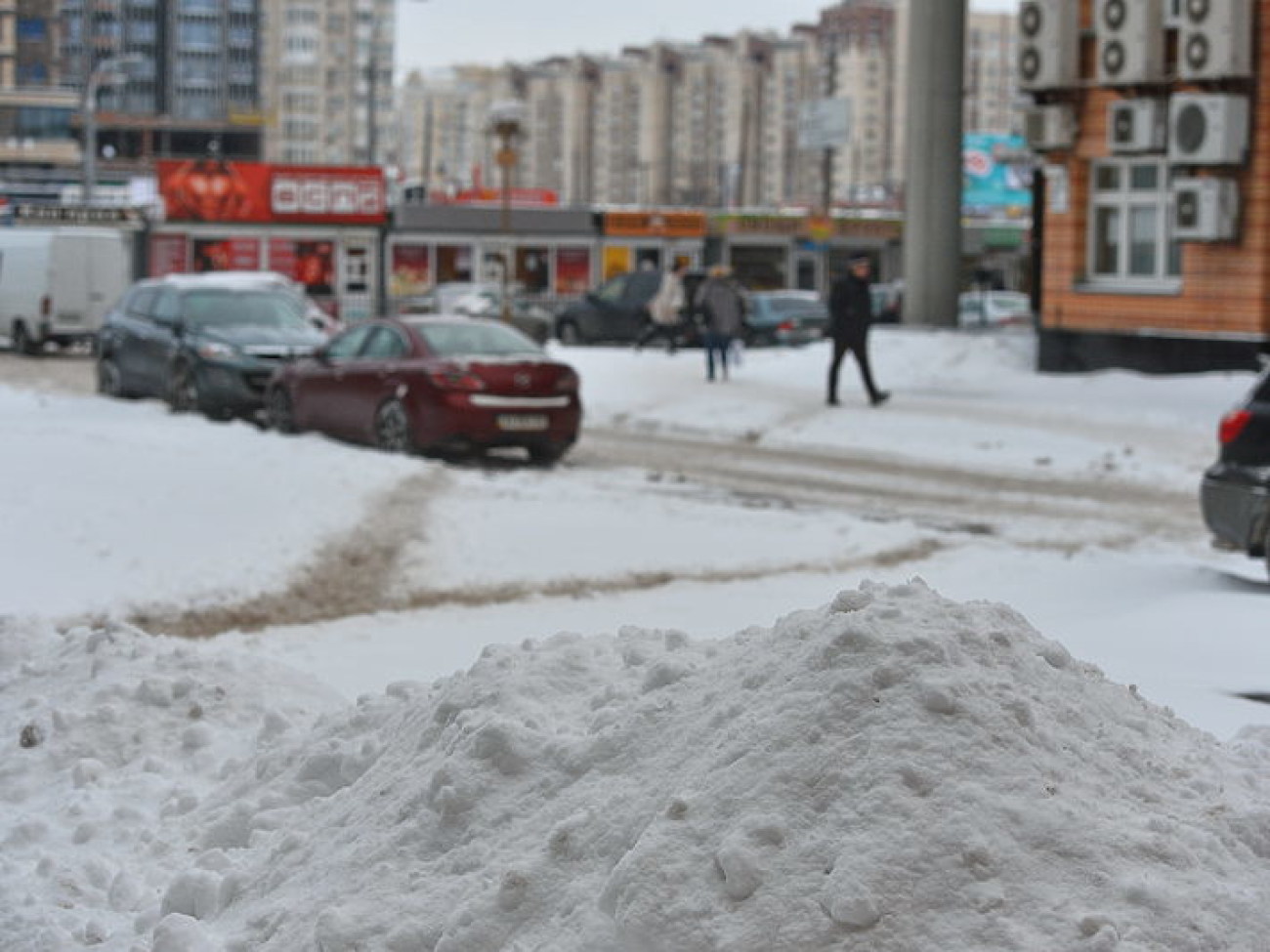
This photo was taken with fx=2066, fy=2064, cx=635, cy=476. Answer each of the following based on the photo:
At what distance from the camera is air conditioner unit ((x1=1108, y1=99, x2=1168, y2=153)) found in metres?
26.1

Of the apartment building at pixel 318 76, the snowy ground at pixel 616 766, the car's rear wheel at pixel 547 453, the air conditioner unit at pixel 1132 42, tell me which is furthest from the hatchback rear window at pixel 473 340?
the apartment building at pixel 318 76

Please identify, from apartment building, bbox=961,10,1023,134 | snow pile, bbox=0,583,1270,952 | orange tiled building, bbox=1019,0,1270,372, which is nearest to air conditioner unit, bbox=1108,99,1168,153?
orange tiled building, bbox=1019,0,1270,372

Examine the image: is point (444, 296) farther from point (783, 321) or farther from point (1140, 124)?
point (1140, 124)

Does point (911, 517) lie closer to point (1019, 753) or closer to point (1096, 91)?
point (1019, 753)

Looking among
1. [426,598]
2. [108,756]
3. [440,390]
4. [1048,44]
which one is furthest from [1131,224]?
[108,756]

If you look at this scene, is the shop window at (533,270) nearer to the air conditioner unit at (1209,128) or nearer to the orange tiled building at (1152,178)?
the orange tiled building at (1152,178)

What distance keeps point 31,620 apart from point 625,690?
3.54 m

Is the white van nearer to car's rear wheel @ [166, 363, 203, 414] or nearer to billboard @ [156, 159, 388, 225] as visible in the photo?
billboard @ [156, 159, 388, 225]

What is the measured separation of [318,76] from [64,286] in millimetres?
125422

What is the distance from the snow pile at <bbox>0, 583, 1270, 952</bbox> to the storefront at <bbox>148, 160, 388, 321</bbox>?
49521mm

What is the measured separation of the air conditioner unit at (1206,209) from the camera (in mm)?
25047

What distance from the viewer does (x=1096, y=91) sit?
90.0 ft

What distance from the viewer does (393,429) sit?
18.8m

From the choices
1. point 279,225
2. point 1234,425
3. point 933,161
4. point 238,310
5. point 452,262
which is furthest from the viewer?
point 452,262
